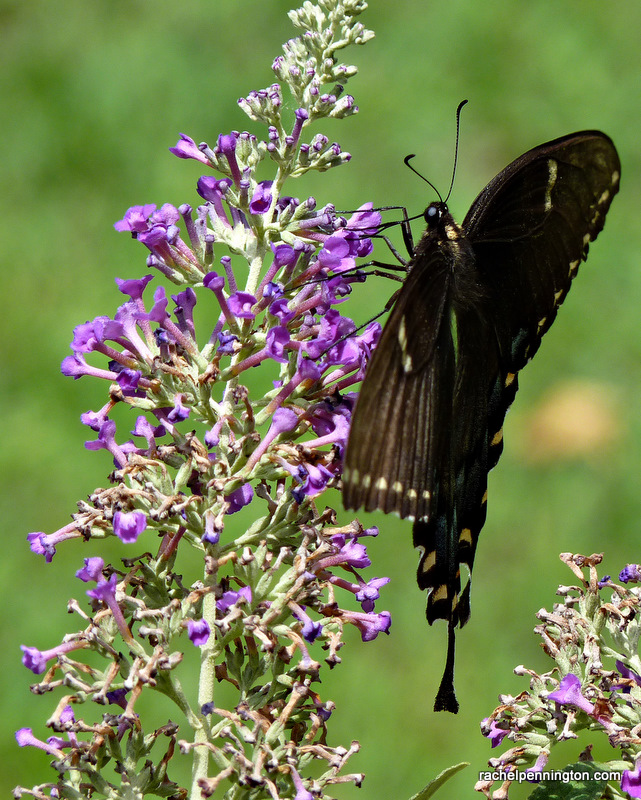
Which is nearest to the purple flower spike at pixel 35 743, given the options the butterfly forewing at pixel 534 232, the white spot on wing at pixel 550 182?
the butterfly forewing at pixel 534 232

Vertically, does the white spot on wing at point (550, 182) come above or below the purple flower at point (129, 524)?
above

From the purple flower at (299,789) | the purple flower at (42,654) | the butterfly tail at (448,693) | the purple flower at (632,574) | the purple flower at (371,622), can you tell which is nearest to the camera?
the purple flower at (299,789)

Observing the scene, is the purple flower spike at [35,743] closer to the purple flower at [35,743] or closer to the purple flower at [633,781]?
the purple flower at [35,743]

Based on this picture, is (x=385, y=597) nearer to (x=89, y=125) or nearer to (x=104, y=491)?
(x=104, y=491)

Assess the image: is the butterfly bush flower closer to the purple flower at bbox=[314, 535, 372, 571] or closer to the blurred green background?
the purple flower at bbox=[314, 535, 372, 571]

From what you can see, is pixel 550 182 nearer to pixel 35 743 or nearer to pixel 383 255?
pixel 35 743

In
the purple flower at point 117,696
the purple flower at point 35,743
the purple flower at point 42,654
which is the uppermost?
the purple flower at point 42,654

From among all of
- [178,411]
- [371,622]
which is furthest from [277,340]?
[371,622]

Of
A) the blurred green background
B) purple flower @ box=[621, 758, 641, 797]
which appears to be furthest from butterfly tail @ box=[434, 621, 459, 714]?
the blurred green background
